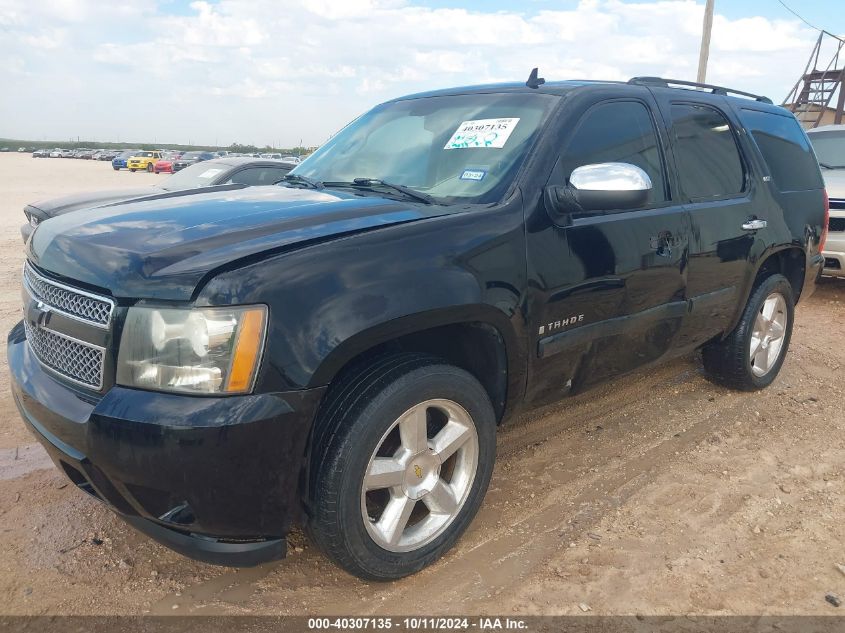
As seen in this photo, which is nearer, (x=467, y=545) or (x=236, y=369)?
(x=236, y=369)

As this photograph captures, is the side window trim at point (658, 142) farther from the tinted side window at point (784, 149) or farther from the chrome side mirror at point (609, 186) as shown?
the tinted side window at point (784, 149)

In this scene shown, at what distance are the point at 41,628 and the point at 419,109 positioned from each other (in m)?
2.83

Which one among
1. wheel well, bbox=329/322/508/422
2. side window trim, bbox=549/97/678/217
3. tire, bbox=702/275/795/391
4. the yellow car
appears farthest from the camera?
the yellow car

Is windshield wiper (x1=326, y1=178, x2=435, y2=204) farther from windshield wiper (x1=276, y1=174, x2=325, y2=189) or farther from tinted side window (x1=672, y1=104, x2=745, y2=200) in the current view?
tinted side window (x1=672, y1=104, x2=745, y2=200)

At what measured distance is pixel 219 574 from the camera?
8.42ft

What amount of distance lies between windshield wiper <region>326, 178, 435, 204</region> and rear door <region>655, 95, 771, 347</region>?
152cm

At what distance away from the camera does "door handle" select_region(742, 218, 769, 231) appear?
3.84m

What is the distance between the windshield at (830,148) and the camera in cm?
828

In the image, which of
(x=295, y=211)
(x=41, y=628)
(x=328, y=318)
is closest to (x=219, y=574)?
(x=41, y=628)

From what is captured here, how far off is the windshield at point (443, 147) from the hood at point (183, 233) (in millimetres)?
320

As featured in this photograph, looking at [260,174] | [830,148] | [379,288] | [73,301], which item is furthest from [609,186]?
[830,148]

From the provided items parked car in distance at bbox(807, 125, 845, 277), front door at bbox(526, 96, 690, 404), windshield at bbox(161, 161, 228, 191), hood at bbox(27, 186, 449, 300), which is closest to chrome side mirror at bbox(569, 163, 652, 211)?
front door at bbox(526, 96, 690, 404)

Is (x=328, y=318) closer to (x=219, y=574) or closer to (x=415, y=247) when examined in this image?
(x=415, y=247)

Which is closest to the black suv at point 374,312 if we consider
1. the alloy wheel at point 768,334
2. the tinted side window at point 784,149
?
the tinted side window at point 784,149
